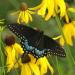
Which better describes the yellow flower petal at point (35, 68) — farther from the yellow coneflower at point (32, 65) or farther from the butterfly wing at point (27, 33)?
the butterfly wing at point (27, 33)

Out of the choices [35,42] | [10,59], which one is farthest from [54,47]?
[10,59]

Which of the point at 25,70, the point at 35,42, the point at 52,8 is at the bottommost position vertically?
the point at 25,70

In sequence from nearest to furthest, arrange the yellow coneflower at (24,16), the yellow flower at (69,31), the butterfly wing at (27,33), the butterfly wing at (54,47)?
1. the butterfly wing at (54,47)
2. the butterfly wing at (27,33)
3. the yellow coneflower at (24,16)
4. the yellow flower at (69,31)

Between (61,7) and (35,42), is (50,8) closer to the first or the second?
(61,7)

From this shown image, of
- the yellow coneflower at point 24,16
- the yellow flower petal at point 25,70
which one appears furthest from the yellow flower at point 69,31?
the yellow flower petal at point 25,70

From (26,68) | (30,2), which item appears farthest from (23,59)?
(30,2)

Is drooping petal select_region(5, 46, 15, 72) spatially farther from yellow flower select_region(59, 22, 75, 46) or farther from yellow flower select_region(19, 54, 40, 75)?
yellow flower select_region(59, 22, 75, 46)
